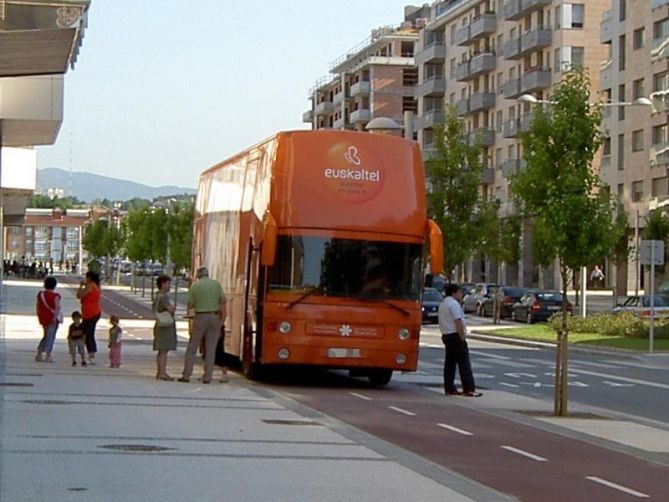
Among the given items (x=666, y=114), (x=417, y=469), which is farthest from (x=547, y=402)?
(x=666, y=114)

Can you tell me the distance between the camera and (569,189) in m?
21.3

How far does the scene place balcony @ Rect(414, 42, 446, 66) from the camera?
4301 inches

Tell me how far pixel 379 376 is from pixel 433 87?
278 ft

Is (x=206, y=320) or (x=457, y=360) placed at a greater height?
(x=206, y=320)

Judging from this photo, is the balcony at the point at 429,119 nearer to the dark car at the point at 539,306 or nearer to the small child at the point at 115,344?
the dark car at the point at 539,306

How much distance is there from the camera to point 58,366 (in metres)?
26.3

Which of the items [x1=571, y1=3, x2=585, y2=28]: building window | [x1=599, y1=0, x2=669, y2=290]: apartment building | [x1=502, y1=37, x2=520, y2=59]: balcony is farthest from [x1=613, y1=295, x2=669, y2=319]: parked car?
[x1=502, y1=37, x2=520, y2=59]: balcony

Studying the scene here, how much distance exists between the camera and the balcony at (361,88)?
12612 cm

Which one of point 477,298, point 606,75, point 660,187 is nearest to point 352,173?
point 477,298

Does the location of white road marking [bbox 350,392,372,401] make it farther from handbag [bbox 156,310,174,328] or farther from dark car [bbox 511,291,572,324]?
dark car [bbox 511,291,572,324]

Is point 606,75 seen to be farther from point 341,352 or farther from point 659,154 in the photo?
point 341,352

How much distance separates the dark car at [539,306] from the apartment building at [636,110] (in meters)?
11.0

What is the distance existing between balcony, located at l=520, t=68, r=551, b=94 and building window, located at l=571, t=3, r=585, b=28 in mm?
3241

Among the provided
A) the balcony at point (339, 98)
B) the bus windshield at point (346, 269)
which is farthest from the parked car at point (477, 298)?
the balcony at point (339, 98)
